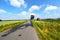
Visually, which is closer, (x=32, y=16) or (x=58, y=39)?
(x=58, y=39)

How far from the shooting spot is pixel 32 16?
127062 millimetres

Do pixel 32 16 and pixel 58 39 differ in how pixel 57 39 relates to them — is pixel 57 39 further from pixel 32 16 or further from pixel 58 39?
pixel 32 16

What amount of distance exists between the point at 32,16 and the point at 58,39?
11552 centimetres

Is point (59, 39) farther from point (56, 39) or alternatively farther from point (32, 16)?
point (32, 16)

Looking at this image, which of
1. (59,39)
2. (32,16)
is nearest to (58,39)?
(59,39)

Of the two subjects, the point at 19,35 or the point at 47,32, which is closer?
the point at 19,35

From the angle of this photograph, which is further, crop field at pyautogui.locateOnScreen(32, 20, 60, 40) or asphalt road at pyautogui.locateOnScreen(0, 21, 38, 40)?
crop field at pyautogui.locateOnScreen(32, 20, 60, 40)

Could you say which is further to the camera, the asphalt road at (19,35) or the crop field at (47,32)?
the crop field at (47,32)

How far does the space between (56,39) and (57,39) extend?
13 centimetres

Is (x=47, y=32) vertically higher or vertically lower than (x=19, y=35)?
lower

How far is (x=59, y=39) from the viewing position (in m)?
11.6

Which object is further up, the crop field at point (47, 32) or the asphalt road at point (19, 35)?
the asphalt road at point (19, 35)

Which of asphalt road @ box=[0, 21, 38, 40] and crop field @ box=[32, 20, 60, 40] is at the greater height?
asphalt road @ box=[0, 21, 38, 40]

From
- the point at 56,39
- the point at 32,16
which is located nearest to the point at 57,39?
the point at 56,39
